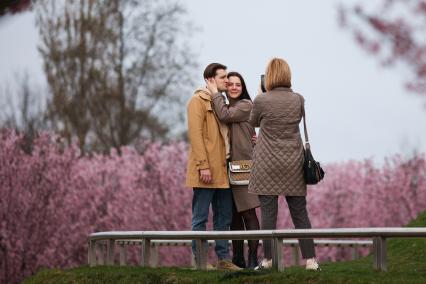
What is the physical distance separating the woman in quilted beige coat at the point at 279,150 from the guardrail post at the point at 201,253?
77 centimetres

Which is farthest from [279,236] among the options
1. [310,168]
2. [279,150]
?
[279,150]

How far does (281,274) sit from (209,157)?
217 cm

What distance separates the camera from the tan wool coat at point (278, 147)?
1120cm

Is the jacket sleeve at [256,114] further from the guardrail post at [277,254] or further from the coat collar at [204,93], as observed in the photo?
the guardrail post at [277,254]

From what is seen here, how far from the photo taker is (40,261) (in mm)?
34438

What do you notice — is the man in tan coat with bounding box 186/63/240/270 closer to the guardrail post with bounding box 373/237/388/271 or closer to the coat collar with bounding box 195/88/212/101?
the coat collar with bounding box 195/88/212/101

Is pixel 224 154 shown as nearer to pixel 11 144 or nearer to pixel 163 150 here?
pixel 11 144

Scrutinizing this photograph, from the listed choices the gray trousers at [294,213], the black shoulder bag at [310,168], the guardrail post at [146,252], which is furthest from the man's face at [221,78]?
the guardrail post at [146,252]

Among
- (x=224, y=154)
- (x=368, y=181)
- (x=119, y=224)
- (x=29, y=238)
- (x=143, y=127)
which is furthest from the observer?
(x=143, y=127)

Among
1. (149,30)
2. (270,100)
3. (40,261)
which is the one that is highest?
(149,30)

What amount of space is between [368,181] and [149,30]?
34.4ft

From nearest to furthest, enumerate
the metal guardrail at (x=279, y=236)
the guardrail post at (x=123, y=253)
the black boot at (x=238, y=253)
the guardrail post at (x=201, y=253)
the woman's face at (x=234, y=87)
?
the metal guardrail at (x=279, y=236) < the guardrail post at (x=201, y=253) < the woman's face at (x=234, y=87) < the black boot at (x=238, y=253) < the guardrail post at (x=123, y=253)

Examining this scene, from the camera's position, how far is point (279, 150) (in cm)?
1123

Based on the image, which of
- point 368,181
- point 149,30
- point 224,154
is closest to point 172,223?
point 368,181
